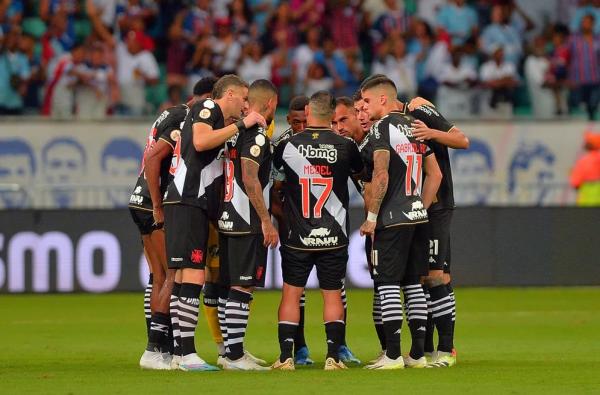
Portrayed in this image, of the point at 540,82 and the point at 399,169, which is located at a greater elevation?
the point at 540,82

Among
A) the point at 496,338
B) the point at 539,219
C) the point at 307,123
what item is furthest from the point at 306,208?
the point at 539,219

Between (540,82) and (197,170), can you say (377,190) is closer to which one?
(197,170)

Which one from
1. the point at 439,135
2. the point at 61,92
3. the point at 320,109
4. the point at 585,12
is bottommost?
the point at 439,135

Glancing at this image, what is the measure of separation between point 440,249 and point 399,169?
95 centimetres

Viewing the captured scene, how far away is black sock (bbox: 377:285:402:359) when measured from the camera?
1145 cm

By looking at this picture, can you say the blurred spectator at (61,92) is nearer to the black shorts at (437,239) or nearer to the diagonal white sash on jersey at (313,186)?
the diagonal white sash on jersey at (313,186)

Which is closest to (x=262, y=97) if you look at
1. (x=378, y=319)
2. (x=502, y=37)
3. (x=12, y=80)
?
(x=378, y=319)

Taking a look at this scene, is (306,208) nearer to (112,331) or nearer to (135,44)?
(112,331)

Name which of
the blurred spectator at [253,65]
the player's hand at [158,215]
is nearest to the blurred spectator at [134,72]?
the blurred spectator at [253,65]

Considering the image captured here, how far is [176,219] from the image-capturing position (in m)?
11.6

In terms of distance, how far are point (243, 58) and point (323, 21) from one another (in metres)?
1.99

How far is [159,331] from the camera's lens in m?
12.0

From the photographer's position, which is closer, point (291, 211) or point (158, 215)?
point (291, 211)

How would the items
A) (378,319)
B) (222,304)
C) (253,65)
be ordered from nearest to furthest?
(222,304) → (378,319) → (253,65)
